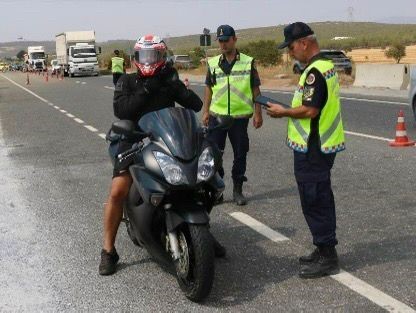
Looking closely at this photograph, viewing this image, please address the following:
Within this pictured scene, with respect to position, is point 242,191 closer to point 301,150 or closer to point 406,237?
point 406,237

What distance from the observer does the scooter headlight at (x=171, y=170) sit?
4176 millimetres

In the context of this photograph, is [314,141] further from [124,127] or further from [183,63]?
[183,63]

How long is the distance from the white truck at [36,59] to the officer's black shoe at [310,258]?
82.9 metres

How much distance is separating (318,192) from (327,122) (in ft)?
1.65

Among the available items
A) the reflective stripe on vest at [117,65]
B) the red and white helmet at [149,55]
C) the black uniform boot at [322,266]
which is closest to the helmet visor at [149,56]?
the red and white helmet at [149,55]

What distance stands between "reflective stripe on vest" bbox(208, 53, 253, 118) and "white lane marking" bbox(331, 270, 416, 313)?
263 cm

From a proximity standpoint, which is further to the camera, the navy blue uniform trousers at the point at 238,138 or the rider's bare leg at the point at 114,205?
the navy blue uniform trousers at the point at 238,138

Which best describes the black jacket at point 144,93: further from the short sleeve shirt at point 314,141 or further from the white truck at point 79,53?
the white truck at point 79,53

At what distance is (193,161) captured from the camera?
4277mm

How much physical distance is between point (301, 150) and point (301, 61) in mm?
632

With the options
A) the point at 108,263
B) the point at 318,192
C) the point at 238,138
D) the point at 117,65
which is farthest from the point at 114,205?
the point at 117,65

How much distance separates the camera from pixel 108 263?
5.05 metres

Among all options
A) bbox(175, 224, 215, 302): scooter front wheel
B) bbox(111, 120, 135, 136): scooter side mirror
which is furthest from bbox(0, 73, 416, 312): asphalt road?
bbox(111, 120, 135, 136): scooter side mirror

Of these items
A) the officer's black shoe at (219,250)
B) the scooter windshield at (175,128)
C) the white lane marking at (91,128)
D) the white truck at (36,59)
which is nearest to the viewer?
the scooter windshield at (175,128)
